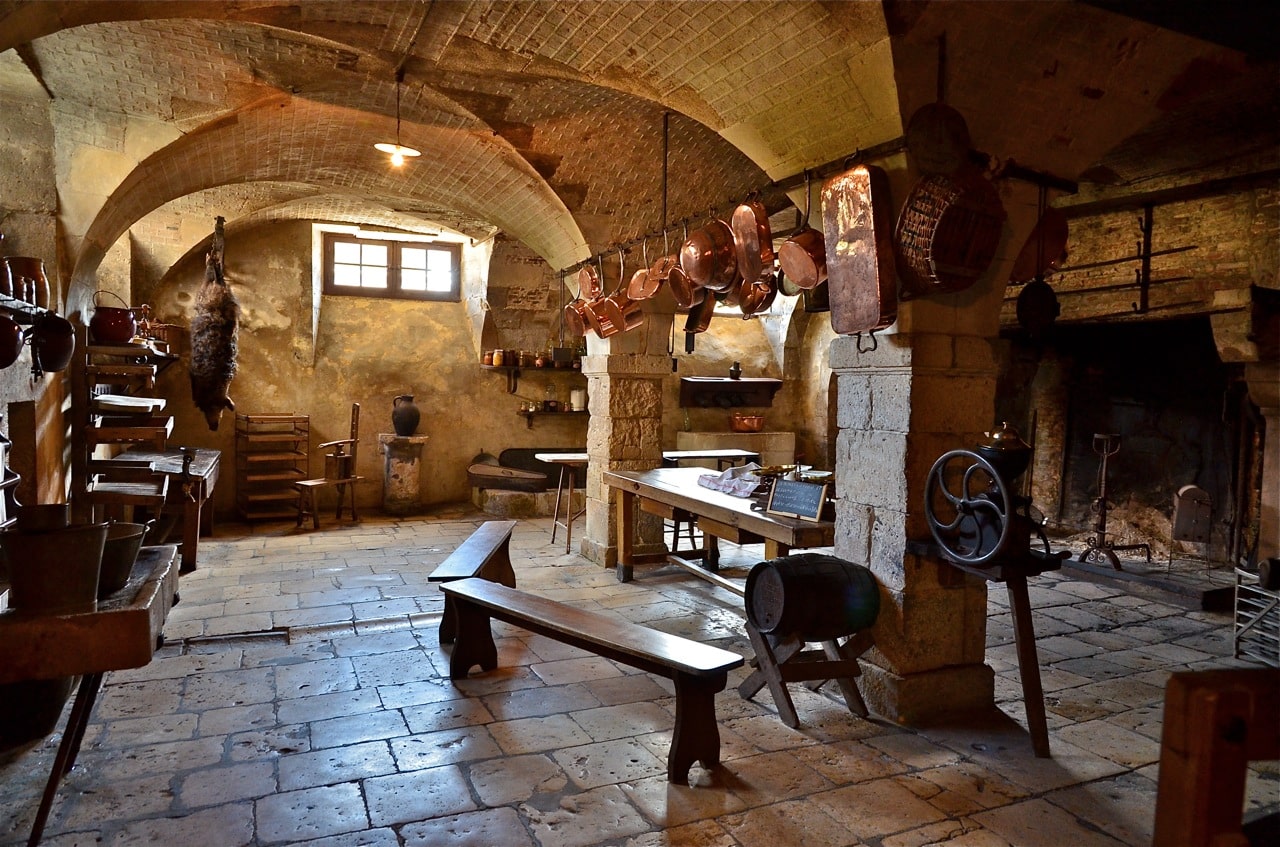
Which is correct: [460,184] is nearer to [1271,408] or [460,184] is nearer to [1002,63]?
[1002,63]

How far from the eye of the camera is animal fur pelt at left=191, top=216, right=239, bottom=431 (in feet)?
22.9

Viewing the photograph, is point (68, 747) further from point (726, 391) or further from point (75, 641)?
point (726, 391)

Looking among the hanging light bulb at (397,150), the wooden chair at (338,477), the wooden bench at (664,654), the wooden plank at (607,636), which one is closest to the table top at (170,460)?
the wooden chair at (338,477)

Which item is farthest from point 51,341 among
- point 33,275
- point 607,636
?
point 607,636

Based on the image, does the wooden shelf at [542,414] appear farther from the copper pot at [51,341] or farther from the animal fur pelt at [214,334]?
the copper pot at [51,341]

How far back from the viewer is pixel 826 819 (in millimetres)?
2617

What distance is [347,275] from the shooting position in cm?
978

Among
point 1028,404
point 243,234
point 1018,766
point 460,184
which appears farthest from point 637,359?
point 243,234

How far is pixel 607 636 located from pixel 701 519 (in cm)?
213

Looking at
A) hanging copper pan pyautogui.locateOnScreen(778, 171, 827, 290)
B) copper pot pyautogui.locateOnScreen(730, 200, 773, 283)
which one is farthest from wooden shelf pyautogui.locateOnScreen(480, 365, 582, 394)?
hanging copper pan pyautogui.locateOnScreen(778, 171, 827, 290)

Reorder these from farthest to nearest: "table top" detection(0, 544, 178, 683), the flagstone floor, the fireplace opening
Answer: the fireplace opening < the flagstone floor < "table top" detection(0, 544, 178, 683)

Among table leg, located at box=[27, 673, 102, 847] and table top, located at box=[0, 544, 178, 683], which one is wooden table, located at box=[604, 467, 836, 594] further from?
table leg, located at box=[27, 673, 102, 847]

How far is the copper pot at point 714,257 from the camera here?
4.34 meters

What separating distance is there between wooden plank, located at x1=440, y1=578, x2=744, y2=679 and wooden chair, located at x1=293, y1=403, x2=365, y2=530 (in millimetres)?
4919
